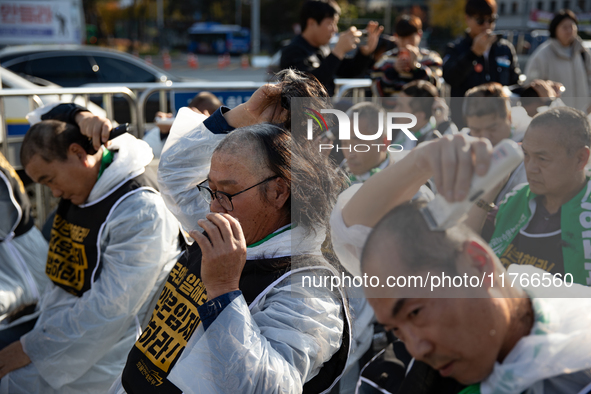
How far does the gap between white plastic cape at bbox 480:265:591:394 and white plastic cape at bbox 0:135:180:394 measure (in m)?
1.65

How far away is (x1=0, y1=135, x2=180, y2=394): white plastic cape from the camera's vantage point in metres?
2.29

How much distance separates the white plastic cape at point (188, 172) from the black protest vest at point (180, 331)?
34 centimetres

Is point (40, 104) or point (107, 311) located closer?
point (107, 311)

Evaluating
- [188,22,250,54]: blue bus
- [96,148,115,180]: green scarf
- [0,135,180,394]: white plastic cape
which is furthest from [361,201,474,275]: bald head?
[188,22,250,54]: blue bus

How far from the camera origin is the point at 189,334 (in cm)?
162

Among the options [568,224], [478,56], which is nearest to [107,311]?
[568,224]

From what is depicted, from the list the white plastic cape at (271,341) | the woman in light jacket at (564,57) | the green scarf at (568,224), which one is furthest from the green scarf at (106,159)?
the woman in light jacket at (564,57)

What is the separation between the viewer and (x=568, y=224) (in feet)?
4.92

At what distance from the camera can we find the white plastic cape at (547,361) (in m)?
0.99

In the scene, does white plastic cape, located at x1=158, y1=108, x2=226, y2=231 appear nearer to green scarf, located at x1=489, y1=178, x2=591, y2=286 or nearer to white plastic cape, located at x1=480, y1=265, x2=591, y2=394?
green scarf, located at x1=489, y1=178, x2=591, y2=286

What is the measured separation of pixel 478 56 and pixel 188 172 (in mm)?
3105

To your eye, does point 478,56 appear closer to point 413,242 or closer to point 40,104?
point 40,104

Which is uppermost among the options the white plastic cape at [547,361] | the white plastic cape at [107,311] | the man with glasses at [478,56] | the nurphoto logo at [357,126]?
the man with glasses at [478,56]

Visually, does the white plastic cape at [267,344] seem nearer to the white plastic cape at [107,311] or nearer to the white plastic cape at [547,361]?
the white plastic cape at [547,361]
